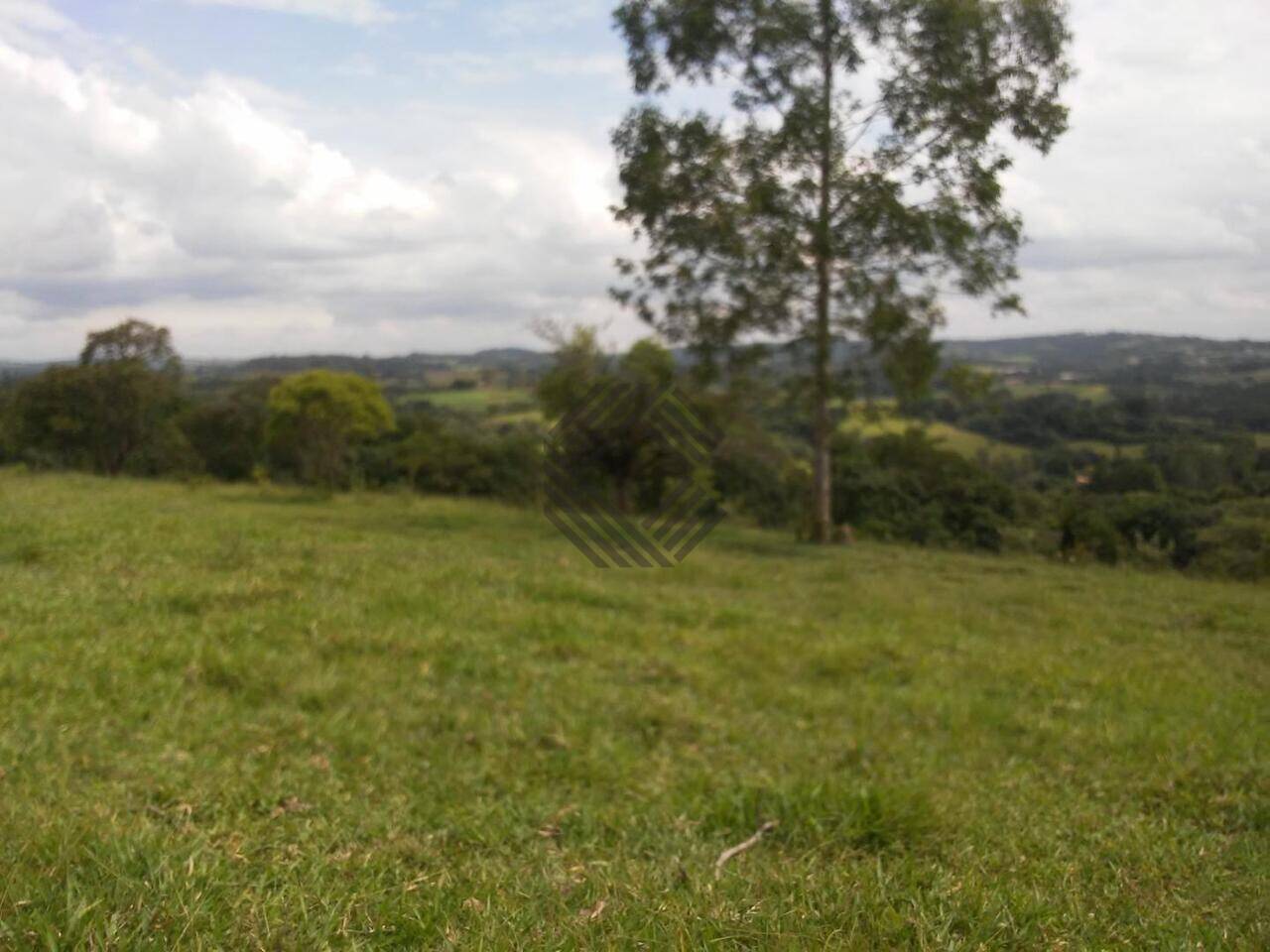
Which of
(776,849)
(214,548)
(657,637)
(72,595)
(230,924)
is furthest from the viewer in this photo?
(214,548)

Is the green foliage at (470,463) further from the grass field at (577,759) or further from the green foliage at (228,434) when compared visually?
the grass field at (577,759)

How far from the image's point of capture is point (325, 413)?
19641 mm

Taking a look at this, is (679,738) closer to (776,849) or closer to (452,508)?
(776,849)

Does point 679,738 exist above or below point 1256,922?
below

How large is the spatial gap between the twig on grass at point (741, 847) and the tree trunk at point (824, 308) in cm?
1335

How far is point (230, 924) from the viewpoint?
206cm

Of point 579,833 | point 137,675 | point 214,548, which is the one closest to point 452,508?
point 214,548

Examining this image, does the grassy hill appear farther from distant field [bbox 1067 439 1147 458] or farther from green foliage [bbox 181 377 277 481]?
green foliage [bbox 181 377 277 481]

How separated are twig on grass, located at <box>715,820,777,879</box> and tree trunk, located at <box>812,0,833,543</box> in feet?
43.8

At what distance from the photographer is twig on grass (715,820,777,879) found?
9.43ft

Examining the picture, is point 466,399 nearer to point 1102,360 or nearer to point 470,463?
point 470,463

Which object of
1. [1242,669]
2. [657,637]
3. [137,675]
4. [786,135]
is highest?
[786,135]

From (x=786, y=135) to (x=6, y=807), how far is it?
49.2ft

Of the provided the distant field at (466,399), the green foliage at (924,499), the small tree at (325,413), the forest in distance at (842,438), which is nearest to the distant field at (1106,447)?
the forest in distance at (842,438)
